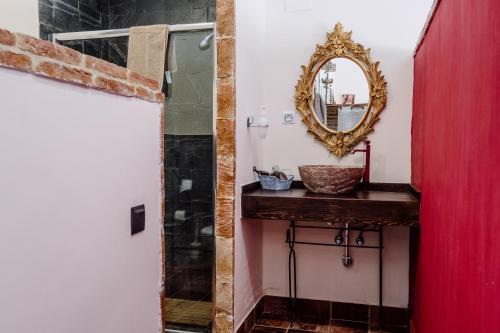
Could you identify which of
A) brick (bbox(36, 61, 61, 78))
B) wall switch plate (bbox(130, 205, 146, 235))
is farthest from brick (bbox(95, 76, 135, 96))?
wall switch plate (bbox(130, 205, 146, 235))

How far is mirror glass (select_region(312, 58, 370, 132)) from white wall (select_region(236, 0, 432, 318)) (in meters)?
0.15

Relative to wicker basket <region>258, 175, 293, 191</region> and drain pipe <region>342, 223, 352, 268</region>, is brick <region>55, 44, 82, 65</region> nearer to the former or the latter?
wicker basket <region>258, 175, 293, 191</region>

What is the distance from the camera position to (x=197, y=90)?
9.19ft

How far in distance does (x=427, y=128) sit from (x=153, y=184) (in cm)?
139

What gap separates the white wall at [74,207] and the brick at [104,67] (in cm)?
7

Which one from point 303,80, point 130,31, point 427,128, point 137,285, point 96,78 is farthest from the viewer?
point 303,80

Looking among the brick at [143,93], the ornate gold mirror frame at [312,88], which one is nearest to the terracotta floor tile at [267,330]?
the ornate gold mirror frame at [312,88]

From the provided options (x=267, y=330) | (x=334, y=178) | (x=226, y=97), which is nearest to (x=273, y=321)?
(x=267, y=330)

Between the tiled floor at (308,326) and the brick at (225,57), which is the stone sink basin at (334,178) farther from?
the tiled floor at (308,326)

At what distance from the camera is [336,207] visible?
253 centimetres

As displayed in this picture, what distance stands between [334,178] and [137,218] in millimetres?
1473

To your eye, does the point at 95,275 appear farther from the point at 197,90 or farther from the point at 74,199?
the point at 197,90

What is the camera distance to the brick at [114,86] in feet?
4.20

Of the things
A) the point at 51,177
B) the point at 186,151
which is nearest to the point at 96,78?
the point at 51,177
